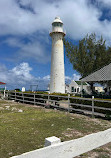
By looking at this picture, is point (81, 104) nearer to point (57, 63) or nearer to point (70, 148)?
point (70, 148)

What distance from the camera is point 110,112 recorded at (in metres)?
8.17

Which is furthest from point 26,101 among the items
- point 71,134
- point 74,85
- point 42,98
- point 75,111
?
point 74,85

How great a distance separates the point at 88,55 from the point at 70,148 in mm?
23545

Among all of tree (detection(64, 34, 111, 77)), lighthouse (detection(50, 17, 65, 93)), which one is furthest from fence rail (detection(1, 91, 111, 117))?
tree (detection(64, 34, 111, 77))

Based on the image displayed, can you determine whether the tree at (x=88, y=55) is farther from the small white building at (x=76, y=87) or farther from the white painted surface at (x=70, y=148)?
the white painted surface at (x=70, y=148)

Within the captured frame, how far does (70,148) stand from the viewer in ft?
8.48

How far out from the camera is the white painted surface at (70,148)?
225 cm

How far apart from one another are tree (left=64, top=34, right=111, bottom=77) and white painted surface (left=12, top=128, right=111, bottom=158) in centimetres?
2156

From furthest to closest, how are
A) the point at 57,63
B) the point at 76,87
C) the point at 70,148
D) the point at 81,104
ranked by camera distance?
1. the point at 76,87
2. the point at 57,63
3. the point at 81,104
4. the point at 70,148

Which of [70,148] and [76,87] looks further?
[76,87]

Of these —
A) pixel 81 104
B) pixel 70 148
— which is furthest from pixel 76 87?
pixel 70 148

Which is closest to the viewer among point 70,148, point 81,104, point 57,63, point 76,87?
point 70,148

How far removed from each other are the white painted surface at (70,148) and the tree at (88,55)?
2156 centimetres

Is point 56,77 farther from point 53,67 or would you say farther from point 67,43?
point 67,43
